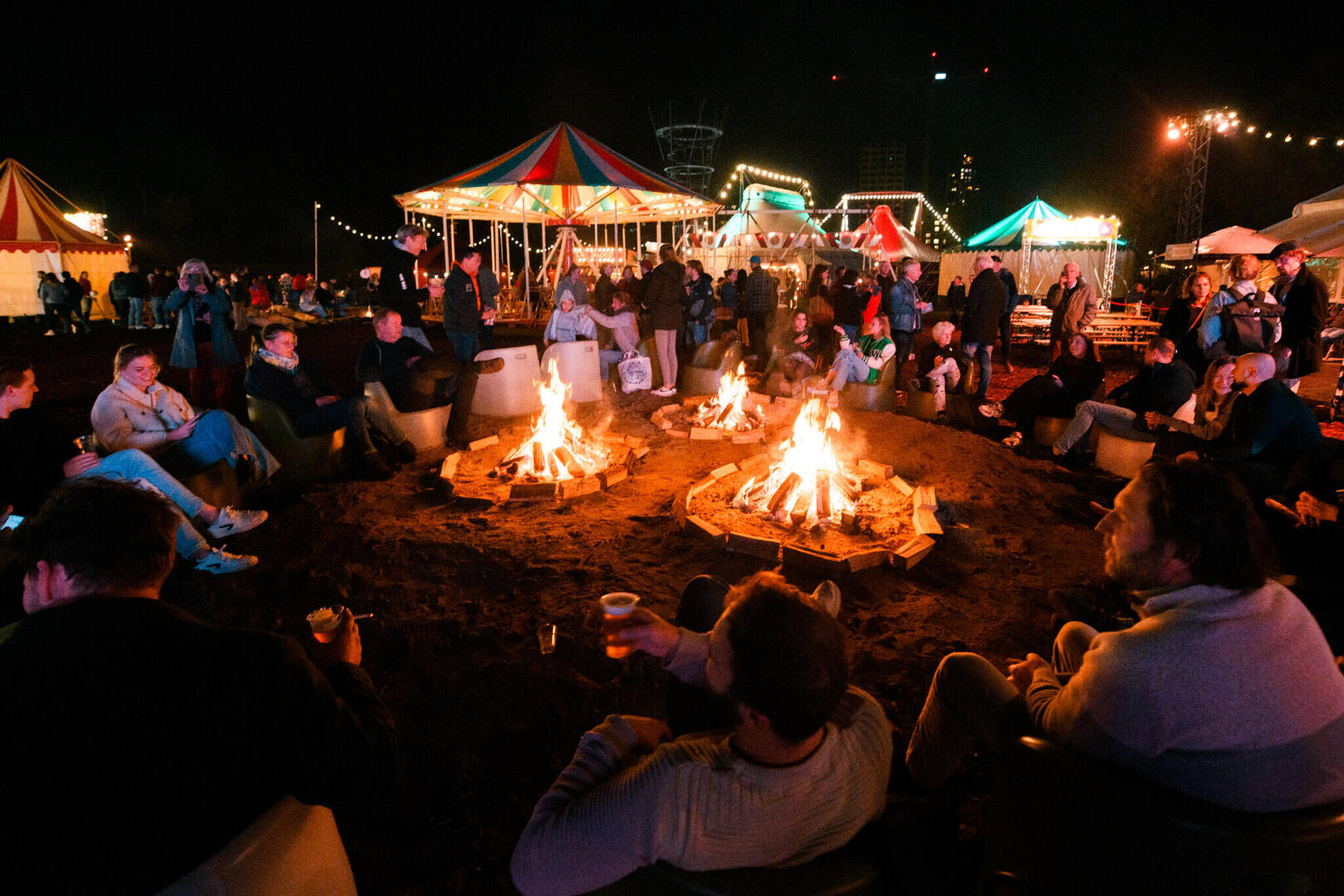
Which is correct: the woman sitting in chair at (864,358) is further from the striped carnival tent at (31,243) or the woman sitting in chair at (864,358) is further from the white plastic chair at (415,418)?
the striped carnival tent at (31,243)

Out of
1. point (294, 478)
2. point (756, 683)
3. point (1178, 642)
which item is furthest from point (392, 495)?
point (1178, 642)

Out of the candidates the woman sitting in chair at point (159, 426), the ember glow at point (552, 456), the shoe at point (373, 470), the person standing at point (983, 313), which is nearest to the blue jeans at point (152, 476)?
the woman sitting in chair at point (159, 426)

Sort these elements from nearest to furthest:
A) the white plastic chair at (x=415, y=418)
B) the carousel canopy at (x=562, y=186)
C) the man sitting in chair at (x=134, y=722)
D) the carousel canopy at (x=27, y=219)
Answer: the man sitting in chair at (x=134, y=722), the white plastic chair at (x=415, y=418), the carousel canopy at (x=562, y=186), the carousel canopy at (x=27, y=219)

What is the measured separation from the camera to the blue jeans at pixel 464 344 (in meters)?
9.38

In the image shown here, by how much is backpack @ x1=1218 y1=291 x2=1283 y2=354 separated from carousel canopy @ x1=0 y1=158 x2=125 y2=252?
25035 millimetres

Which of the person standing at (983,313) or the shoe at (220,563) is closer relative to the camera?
the shoe at (220,563)

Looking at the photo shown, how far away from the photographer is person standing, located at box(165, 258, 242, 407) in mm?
7871

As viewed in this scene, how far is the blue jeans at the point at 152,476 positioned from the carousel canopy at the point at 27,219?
62.4 ft

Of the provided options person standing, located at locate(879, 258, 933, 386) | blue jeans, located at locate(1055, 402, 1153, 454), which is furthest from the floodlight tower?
blue jeans, located at locate(1055, 402, 1153, 454)

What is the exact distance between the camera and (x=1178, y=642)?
70.8 inches

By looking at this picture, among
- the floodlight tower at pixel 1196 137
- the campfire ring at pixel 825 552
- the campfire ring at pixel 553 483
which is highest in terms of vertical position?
the floodlight tower at pixel 1196 137

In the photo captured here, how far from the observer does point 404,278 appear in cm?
861

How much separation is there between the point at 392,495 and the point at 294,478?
1063 millimetres

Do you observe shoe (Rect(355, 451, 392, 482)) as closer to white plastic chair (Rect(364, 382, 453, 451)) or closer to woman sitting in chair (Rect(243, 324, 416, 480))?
woman sitting in chair (Rect(243, 324, 416, 480))
